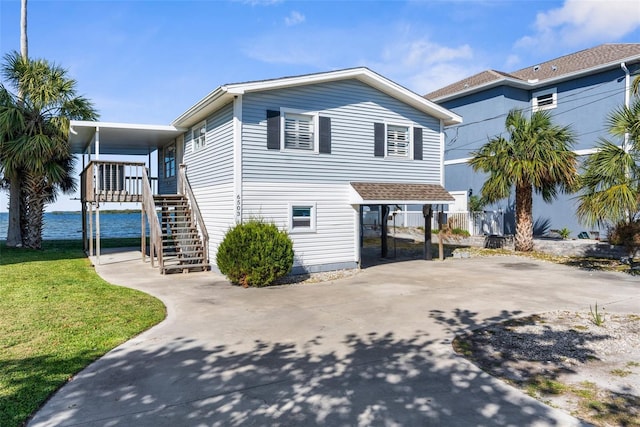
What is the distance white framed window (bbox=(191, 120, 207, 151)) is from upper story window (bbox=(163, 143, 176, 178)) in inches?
110

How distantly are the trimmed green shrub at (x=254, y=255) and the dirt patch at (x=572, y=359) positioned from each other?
5259 mm

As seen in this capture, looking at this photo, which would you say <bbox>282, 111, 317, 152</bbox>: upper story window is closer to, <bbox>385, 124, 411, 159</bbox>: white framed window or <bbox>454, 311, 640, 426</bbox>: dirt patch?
<bbox>385, 124, 411, 159</bbox>: white framed window

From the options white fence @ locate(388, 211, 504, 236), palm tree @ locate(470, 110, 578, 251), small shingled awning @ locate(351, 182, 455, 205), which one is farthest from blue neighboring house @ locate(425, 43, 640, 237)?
small shingled awning @ locate(351, 182, 455, 205)

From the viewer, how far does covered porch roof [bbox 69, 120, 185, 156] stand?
13.8 m

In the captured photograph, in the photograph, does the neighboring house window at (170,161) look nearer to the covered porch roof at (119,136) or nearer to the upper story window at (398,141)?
the covered porch roof at (119,136)

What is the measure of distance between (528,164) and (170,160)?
1437 centimetres

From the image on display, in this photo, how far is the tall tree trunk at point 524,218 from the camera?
54.5 feet

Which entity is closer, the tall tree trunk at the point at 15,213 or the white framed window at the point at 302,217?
the white framed window at the point at 302,217

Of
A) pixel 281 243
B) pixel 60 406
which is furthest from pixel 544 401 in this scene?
pixel 281 243

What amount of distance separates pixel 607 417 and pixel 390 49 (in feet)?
53.0

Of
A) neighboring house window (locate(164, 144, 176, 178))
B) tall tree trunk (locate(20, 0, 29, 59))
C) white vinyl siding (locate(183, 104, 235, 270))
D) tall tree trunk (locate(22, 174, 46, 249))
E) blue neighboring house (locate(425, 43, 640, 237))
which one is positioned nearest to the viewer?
white vinyl siding (locate(183, 104, 235, 270))

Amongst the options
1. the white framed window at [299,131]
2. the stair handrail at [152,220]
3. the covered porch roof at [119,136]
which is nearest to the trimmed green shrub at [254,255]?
the stair handrail at [152,220]

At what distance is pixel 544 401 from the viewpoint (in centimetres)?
418

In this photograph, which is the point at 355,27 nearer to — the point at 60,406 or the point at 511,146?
the point at 511,146
